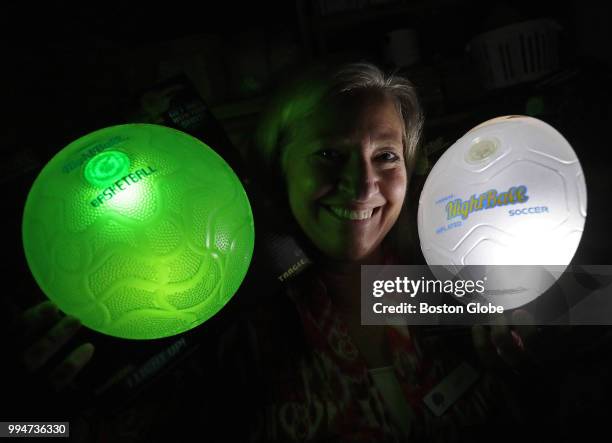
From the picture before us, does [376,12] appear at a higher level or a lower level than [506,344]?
higher

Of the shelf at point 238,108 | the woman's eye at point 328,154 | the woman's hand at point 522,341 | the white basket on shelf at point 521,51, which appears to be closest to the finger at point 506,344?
the woman's hand at point 522,341

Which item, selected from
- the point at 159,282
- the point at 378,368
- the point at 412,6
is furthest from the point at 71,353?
the point at 412,6

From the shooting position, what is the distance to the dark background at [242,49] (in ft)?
4.26

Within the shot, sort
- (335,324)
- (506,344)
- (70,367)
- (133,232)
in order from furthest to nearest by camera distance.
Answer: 1. (335,324)
2. (506,344)
3. (70,367)
4. (133,232)

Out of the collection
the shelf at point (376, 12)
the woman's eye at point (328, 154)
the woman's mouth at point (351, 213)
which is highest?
the shelf at point (376, 12)

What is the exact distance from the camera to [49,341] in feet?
2.31

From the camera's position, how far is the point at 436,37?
152cm

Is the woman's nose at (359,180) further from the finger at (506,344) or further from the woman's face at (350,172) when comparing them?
the finger at (506,344)

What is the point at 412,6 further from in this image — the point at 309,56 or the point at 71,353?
the point at 71,353

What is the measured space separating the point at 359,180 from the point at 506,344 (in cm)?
58

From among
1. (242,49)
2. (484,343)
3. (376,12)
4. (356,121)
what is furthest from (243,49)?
(484,343)

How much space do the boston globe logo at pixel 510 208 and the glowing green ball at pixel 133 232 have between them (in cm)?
50

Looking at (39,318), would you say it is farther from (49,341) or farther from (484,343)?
(484,343)

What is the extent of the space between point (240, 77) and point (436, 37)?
2.83 feet
